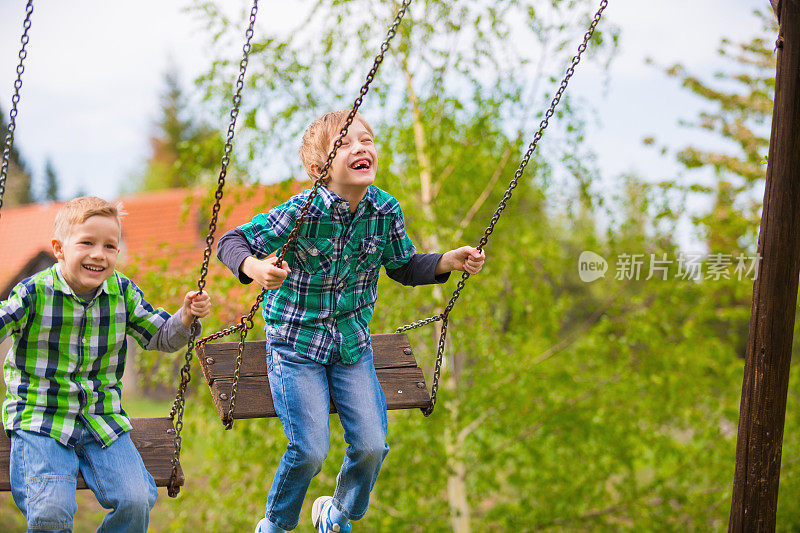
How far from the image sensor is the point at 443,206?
5898 millimetres

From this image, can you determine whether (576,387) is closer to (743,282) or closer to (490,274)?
(490,274)

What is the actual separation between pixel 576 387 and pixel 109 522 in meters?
4.31

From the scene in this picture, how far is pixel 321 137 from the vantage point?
2.75 metres

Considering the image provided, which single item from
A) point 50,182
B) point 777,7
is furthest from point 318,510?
point 50,182

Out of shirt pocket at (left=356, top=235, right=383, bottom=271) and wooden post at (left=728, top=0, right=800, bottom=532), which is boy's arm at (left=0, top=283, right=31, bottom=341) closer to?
shirt pocket at (left=356, top=235, right=383, bottom=271)

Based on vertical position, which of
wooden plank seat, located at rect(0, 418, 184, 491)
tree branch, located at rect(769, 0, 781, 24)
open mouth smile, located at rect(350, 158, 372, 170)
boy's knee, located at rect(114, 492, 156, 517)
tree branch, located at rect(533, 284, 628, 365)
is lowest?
boy's knee, located at rect(114, 492, 156, 517)

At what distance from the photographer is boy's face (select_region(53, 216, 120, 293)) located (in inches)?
96.3

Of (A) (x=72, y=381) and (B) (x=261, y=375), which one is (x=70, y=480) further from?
(B) (x=261, y=375)

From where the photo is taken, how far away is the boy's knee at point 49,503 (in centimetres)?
229

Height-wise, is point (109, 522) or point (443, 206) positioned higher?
point (443, 206)

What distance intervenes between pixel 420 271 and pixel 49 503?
1.48 m

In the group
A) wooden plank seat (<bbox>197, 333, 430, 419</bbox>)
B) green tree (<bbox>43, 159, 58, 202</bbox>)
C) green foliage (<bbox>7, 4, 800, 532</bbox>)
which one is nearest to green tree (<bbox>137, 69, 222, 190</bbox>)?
green tree (<bbox>43, 159, 58, 202</bbox>)

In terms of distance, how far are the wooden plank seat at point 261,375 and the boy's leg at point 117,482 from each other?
35cm

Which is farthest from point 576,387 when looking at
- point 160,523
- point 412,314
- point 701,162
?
point 160,523
